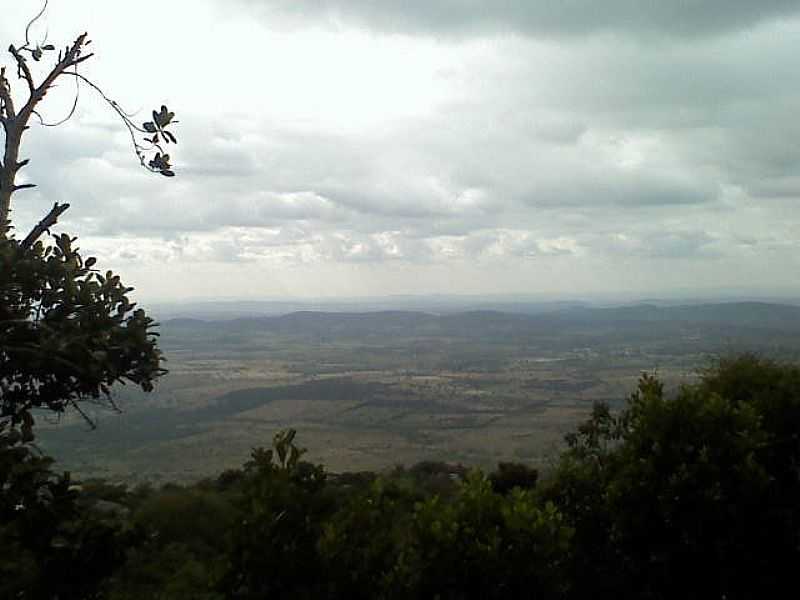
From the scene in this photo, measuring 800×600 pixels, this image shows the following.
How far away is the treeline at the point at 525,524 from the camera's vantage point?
420 cm

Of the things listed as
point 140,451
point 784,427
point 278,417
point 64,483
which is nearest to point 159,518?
point 64,483

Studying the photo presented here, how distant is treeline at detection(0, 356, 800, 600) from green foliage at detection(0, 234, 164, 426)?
1.63 ft

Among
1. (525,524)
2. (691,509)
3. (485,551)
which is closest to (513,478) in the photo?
(691,509)

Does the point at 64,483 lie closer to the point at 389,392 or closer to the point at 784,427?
the point at 784,427

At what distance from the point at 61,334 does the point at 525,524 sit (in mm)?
4204

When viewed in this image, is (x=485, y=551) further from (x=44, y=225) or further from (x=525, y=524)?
(x=44, y=225)

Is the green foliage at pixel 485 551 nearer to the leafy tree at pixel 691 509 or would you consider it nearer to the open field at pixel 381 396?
the leafy tree at pixel 691 509

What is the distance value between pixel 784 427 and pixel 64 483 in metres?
7.90

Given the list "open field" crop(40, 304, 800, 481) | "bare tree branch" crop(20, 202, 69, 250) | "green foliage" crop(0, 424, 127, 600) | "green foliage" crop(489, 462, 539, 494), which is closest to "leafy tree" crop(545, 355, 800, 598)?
"open field" crop(40, 304, 800, 481)

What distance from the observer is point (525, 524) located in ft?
18.7

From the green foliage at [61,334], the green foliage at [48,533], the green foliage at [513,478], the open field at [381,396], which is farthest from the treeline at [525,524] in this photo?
the green foliage at [513,478]

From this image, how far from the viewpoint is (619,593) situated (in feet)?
22.1

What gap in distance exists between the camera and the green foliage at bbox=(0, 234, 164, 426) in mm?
4324

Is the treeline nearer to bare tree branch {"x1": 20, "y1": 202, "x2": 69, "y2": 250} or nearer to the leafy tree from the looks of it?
the leafy tree
